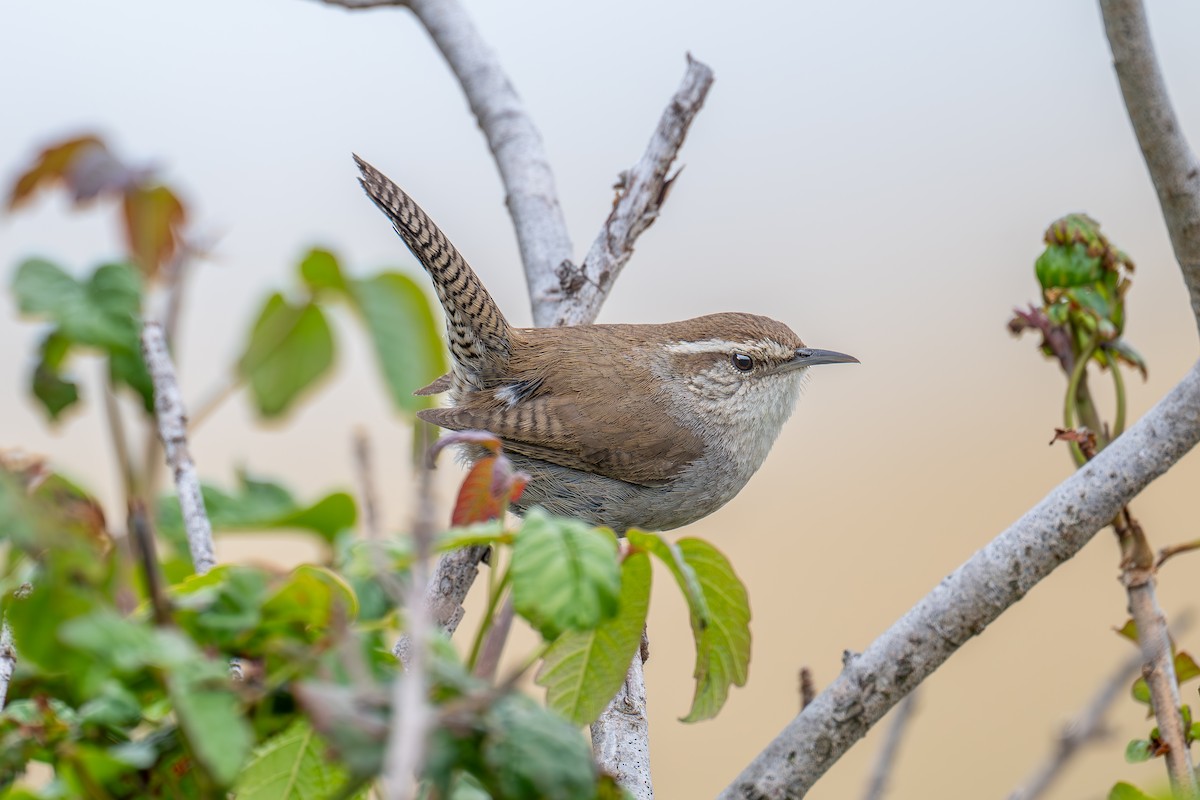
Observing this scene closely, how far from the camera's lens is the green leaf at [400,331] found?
1.03m

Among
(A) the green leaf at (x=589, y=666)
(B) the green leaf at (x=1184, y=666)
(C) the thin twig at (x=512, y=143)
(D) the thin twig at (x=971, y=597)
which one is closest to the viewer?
(A) the green leaf at (x=589, y=666)

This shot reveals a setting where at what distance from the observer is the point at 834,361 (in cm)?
427

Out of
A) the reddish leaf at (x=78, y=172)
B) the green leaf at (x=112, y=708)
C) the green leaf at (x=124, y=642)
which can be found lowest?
the green leaf at (x=112, y=708)

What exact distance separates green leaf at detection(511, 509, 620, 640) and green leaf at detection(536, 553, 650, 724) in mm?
294

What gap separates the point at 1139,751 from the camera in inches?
94.0

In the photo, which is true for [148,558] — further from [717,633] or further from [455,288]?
[455,288]

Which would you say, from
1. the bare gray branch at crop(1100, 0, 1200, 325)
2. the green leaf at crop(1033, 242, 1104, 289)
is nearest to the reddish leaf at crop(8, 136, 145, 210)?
the bare gray branch at crop(1100, 0, 1200, 325)

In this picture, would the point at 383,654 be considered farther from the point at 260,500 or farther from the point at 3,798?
the point at 260,500

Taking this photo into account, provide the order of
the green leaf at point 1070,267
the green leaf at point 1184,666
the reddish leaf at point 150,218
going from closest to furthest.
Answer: the reddish leaf at point 150,218 → the green leaf at point 1184,666 → the green leaf at point 1070,267

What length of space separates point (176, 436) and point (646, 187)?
2.71 meters

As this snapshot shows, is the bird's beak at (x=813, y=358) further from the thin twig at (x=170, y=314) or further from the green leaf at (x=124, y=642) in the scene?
the green leaf at (x=124, y=642)

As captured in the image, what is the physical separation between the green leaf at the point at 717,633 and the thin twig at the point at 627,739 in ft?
4.54

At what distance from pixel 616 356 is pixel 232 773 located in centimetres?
320

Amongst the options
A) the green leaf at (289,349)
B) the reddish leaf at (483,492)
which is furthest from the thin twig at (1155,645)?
the green leaf at (289,349)
